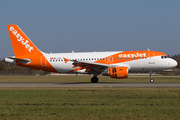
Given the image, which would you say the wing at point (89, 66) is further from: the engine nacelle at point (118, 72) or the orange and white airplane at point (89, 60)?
the engine nacelle at point (118, 72)

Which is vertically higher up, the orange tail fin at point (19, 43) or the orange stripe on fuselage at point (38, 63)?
the orange tail fin at point (19, 43)

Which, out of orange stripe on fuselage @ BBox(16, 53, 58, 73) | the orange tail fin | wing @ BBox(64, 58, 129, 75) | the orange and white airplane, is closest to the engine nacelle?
the orange and white airplane

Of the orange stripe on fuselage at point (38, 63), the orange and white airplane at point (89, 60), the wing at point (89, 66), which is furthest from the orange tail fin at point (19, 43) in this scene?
the wing at point (89, 66)

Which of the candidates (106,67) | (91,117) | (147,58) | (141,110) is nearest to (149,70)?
(147,58)

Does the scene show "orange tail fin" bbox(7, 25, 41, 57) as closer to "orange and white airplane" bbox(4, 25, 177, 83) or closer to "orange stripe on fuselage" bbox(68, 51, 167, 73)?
"orange and white airplane" bbox(4, 25, 177, 83)

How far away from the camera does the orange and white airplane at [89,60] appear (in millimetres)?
32469

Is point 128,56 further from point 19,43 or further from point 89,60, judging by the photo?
point 19,43

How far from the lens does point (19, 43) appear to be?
36406mm

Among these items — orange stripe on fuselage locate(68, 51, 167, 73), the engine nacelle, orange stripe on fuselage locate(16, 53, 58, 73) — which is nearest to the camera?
the engine nacelle

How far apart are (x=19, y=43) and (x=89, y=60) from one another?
11176 millimetres

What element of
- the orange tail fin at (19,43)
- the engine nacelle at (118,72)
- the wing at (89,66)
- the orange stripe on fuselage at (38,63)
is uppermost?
the orange tail fin at (19,43)

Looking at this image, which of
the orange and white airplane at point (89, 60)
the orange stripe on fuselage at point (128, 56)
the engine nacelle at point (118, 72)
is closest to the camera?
the engine nacelle at point (118, 72)

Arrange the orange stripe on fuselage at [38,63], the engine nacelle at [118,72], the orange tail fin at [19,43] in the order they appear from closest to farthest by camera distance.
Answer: the engine nacelle at [118,72], the orange stripe on fuselage at [38,63], the orange tail fin at [19,43]

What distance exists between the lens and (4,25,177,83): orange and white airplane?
3247 cm
